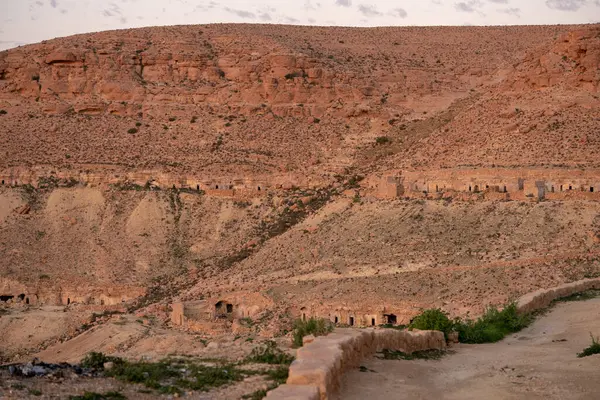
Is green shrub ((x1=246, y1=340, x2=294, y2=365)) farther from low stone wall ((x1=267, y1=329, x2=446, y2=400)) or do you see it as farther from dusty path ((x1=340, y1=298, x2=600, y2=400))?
dusty path ((x1=340, y1=298, x2=600, y2=400))

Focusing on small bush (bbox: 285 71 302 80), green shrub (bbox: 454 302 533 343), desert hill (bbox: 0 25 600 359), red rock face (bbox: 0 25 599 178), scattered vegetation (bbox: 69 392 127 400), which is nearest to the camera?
scattered vegetation (bbox: 69 392 127 400)

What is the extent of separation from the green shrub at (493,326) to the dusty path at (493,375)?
0.69 m

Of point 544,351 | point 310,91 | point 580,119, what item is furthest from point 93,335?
point 310,91

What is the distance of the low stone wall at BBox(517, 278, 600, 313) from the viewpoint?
23.0 metres

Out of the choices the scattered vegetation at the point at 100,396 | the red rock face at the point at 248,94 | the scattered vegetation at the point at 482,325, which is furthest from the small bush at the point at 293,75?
the scattered vegetation at the point at 100,396

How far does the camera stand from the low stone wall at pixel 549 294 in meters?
23.0

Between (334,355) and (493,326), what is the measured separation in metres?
8.54

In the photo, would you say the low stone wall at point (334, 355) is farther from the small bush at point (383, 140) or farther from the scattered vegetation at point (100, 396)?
the small bush at point (383, 140)

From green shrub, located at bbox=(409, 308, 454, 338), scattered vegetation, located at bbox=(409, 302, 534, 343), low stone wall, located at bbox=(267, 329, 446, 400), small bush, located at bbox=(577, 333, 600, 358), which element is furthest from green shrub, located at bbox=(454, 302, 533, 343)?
small bush, located at bbox=(577, 333, 600, 358)

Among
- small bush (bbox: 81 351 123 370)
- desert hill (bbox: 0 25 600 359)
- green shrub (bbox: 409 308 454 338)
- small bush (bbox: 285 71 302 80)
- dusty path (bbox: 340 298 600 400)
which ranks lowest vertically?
dusty path (bbox: 340 298 600 400)

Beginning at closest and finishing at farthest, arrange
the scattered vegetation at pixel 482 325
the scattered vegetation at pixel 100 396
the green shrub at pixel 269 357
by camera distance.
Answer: the scattered vegetation at pixel 100 396 < the green shrub at pixel 269 357 < the scattered vegetation at pixel 482 325

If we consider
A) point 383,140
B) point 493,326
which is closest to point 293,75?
point 383,140

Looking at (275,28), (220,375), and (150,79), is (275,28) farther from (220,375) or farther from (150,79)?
(220,375)

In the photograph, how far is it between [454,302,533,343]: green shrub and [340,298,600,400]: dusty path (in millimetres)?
688
